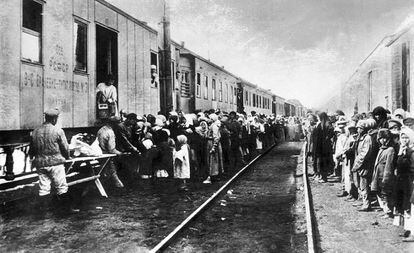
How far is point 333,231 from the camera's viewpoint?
17.8 feet

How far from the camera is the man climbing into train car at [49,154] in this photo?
5.77 metres

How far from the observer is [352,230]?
5.41m

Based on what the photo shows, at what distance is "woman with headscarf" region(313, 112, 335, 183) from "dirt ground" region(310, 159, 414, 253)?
A: 2464 millimetres

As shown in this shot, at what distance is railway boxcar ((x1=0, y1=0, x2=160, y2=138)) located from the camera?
19.7 ft

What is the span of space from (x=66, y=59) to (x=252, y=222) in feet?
15.6

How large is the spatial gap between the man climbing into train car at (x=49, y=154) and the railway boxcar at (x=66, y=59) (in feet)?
1.89

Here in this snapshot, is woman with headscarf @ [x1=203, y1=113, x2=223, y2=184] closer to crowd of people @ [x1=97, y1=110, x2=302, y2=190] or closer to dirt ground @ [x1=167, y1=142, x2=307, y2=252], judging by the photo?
crowd of people @ [x1=97, y1=110, x2=302, y2=190]

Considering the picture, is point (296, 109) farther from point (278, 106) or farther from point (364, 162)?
point (364, 162)

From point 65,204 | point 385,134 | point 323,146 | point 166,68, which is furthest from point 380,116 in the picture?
point 166,68

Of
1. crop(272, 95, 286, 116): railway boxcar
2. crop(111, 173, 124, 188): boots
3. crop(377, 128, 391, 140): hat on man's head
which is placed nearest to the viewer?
crop(377, 128, 391, 140): hat on man's head

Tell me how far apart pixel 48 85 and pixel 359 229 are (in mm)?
5669

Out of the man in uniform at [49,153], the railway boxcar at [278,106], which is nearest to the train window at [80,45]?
the man in uniform at [49,153]

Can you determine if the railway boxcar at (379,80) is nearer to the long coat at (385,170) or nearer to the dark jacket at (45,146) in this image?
the long coat at (385,170)

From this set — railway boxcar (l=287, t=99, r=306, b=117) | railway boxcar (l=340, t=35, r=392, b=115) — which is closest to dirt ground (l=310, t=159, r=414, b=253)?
railway boxcar (l=340, t=35, r=392, b=115)
